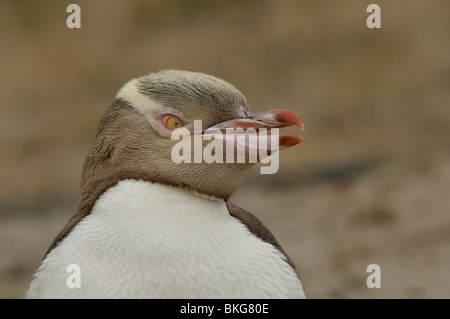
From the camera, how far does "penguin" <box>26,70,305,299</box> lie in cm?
175

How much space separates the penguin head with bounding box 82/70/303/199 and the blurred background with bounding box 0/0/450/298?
286cm

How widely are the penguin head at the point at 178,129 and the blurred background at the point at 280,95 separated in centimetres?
286

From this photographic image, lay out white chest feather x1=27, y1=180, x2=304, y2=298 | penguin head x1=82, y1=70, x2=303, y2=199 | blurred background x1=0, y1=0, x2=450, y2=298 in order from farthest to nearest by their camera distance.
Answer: blurred background x1=0, y1=0, x2=450, y2=298 → penguin head x1=82, y1=70, x2=303, y2=199 → white chest feather x1=27, y1=180, x2=304, y2=298

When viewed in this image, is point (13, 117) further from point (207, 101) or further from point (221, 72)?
point (207, 101)

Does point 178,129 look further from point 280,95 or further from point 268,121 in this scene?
point 280,95

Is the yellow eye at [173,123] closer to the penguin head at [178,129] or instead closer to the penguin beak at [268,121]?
the penguin head at [178,129]

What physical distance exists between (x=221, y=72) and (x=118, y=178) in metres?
5.68

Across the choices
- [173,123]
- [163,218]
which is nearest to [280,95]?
[173,123]

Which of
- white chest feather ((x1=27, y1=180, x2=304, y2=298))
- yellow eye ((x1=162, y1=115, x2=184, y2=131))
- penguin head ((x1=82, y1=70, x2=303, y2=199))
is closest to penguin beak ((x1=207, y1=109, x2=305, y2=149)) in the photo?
penguin head ((x1=82, y1=70, x2=303, y2=199))

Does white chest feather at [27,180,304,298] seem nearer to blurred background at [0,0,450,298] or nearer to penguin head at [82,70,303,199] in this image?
penguin head at [82,70,303,199]

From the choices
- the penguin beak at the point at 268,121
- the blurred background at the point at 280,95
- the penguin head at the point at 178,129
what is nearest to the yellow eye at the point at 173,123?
the penguin head at the point at 178,129

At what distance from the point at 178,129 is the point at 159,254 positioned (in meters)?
0.35

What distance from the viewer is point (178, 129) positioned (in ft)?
6.17

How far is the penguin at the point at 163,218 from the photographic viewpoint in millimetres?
1748
